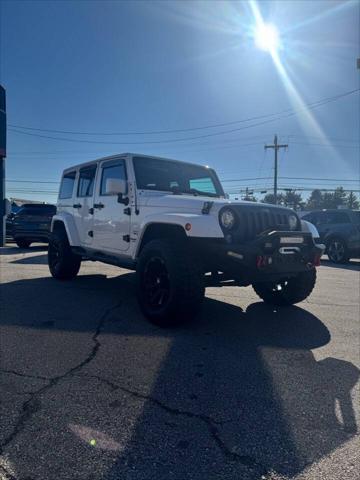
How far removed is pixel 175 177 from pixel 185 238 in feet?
5.09

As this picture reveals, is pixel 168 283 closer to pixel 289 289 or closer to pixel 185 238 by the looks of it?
pixel 185 238

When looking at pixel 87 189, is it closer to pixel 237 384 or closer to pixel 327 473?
pixel 237 384

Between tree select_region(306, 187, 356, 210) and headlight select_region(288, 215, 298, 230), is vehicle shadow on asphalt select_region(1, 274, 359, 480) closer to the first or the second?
headlight select_region(288, 215, 298, 230)

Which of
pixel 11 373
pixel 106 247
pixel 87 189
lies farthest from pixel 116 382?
pixel 87 189

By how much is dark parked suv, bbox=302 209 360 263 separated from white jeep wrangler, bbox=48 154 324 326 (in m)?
6.79

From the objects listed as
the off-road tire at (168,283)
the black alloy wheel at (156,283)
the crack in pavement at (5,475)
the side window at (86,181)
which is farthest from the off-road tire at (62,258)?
the crack in pavement at (5,475)

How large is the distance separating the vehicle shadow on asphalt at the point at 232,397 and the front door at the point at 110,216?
3.56ft

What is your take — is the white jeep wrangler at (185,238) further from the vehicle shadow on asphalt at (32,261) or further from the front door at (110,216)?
the vehicle shadow on asphalt at (32,261)

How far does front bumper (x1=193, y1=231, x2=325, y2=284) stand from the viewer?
12.2ft

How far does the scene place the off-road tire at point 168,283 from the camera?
12.8 ft

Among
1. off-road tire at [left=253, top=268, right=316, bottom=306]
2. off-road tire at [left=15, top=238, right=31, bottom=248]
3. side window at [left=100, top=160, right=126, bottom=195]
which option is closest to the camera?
off-road tire at [left=253, top=268, right=316, bottom=306]

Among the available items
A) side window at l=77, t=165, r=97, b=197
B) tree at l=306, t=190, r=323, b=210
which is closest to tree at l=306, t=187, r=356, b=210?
tree at l=306, t=190, r=323, b=210

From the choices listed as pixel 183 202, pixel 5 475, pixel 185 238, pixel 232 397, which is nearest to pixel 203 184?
pixel 183 202

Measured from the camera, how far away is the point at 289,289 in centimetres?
511
